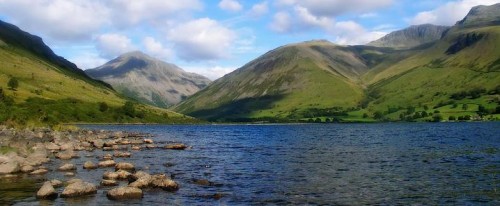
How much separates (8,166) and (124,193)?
64.3 ft

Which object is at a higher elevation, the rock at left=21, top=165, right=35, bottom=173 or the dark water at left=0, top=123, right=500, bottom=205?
the rock at left=21, top=165, right=35, bottom=173

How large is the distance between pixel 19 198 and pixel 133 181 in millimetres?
9973

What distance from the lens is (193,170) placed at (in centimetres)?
5491

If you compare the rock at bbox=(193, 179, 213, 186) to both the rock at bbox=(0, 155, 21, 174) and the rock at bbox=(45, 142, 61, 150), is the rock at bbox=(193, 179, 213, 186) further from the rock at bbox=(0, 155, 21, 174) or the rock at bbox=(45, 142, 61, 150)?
the rock at bbox=(45, 142, 61, 150)

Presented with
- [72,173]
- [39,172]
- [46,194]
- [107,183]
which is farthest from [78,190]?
[39,172]

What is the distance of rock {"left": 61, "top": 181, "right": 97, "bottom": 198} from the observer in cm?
3419

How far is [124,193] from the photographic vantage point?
34.4 metres

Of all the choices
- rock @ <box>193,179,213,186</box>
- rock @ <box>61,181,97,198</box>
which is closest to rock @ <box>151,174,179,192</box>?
rock @ <box>193,179,213,186</box>

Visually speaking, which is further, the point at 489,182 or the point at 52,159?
the point at 52,159

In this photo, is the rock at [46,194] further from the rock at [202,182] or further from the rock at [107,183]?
the rock at [202,182]

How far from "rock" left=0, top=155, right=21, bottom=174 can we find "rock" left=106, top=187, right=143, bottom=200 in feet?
60.1

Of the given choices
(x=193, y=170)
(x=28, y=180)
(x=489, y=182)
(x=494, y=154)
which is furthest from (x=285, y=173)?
(x=494, y=154)

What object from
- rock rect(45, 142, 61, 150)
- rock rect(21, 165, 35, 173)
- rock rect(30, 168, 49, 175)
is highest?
rock rect(45, 142, 61, 150)

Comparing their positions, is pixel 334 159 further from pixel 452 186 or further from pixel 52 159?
pixel 52 159
